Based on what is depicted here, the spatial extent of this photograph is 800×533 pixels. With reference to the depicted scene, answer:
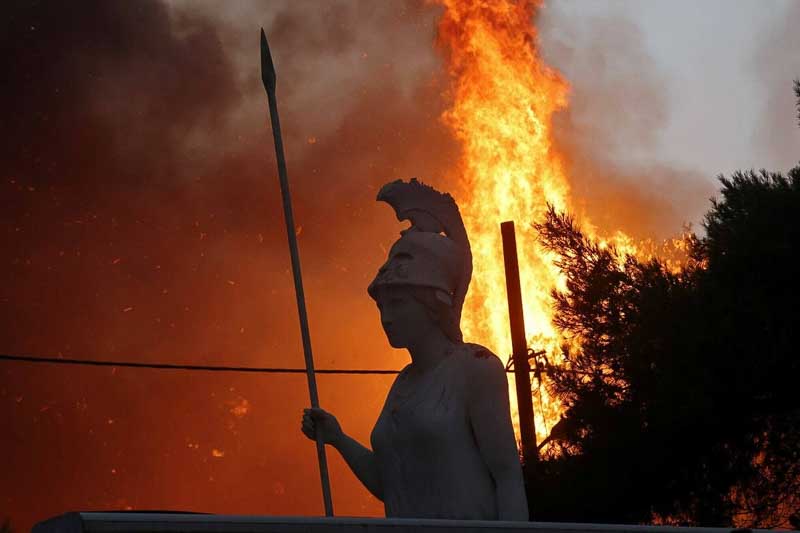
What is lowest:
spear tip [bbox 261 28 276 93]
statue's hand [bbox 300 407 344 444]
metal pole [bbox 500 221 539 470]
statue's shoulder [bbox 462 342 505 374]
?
statue's hand [bbox 300 407 344 444]

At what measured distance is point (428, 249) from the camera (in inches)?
250

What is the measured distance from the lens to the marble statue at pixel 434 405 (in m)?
6.02

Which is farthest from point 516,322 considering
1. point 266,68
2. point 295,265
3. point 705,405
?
point 295,265

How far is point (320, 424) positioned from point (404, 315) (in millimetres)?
605

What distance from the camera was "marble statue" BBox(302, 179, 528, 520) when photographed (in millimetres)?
6023

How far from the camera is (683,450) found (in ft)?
52.4


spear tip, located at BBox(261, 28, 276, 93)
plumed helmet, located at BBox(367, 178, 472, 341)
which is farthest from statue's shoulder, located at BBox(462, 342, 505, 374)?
spear tip, located at BBox(261, 28, 276, 93)

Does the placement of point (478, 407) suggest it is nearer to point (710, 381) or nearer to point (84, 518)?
point (84, 518)

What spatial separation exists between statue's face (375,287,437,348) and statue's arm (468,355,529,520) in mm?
327

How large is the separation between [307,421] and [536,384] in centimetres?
1338

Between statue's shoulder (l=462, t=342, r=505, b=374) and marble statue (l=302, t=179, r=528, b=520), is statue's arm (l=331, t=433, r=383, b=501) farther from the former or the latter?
statue's shoulder (l=462, t=342, r=505, b=374)

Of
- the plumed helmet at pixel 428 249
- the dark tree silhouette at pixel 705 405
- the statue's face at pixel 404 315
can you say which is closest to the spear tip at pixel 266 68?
the plumed helmet at pixel 428 249

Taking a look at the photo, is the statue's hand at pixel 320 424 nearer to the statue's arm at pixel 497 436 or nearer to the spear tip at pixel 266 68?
the statue's arm at pixel 497 436

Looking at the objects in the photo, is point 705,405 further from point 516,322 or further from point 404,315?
point 404,315
